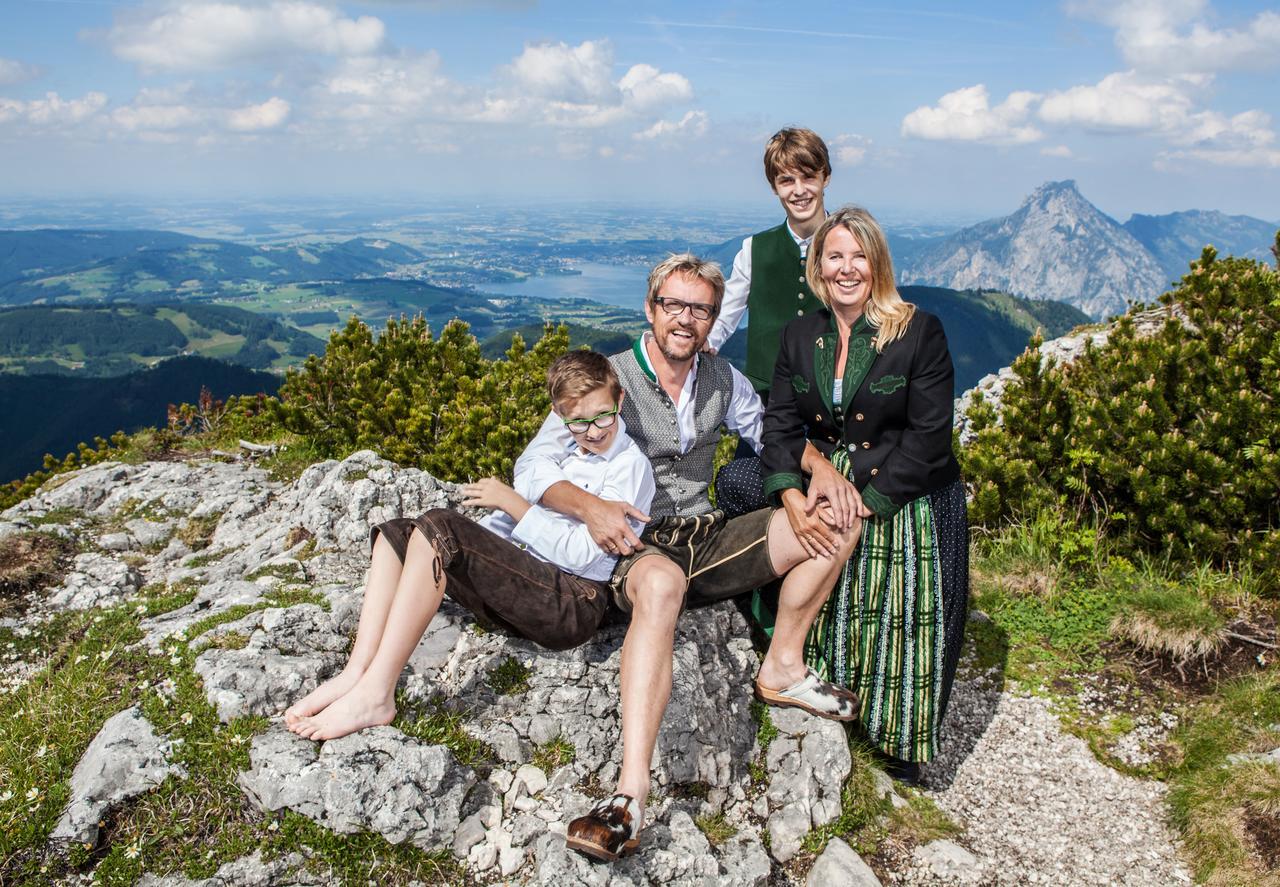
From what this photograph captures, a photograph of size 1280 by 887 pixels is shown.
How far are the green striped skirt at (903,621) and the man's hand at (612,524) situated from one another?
125 centimetres

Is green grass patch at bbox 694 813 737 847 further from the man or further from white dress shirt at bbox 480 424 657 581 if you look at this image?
white dress shirt at bbox 480 424 657 581

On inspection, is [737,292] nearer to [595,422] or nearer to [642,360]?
[642,360]

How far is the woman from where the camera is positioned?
3.86 metres

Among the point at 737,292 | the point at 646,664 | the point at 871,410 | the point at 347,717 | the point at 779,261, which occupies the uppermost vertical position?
the point at 779,261

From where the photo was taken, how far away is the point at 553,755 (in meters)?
3.75

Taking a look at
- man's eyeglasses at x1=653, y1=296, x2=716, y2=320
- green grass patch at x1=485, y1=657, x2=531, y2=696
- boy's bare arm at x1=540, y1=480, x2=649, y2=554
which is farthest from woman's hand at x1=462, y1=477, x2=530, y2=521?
man's eyeglasses at x1=653, y1=296, x2=716, y2=320

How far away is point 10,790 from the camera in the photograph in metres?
3.22

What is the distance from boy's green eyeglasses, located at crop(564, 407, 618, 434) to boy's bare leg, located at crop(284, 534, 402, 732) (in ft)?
3.50

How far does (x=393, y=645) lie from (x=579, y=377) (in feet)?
5.04

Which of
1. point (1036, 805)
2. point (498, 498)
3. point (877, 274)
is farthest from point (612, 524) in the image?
point (1036, 805)

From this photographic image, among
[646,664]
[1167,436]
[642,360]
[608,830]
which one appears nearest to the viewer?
[608,830]

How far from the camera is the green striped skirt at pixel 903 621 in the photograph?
405cm

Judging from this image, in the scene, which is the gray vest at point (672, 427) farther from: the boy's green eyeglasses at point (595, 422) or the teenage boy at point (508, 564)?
the boy's green eyeglasses at point (595, 422)

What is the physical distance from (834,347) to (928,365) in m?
0.49
